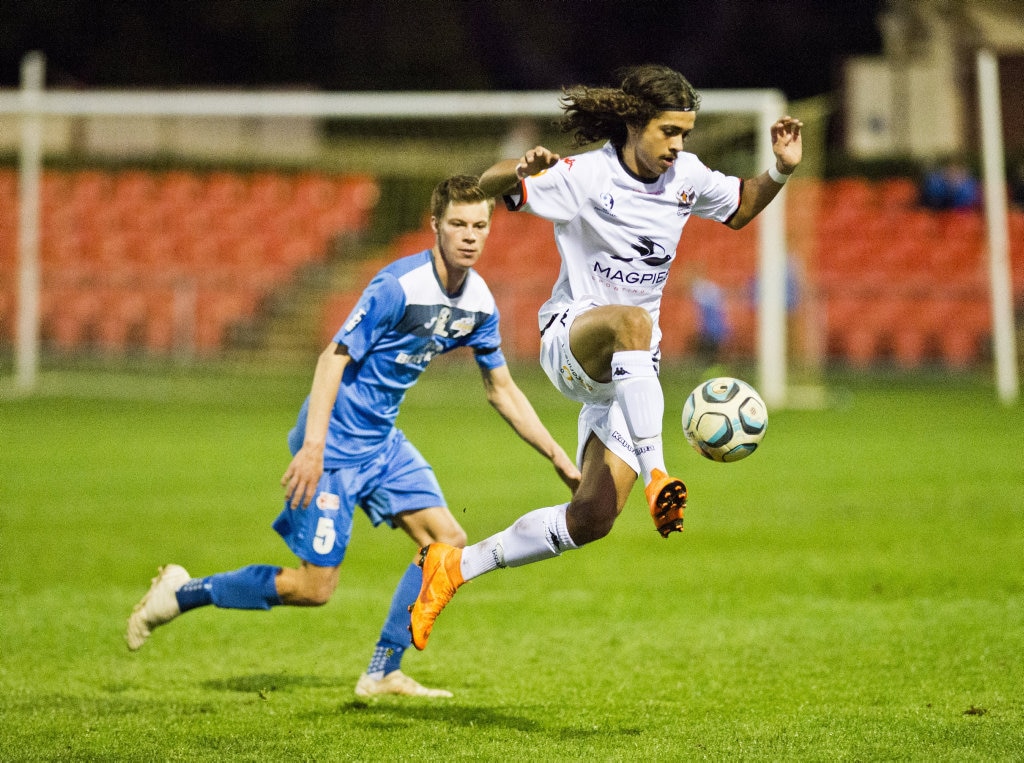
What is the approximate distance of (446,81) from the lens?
33.8 metres

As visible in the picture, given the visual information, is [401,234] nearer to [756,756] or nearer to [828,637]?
[828,637]

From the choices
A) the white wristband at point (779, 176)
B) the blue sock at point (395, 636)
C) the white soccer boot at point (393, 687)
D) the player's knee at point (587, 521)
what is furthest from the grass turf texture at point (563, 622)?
the white wristband at point (779, 176)

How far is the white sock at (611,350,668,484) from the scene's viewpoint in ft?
17.7

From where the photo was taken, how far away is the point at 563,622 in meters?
8.24

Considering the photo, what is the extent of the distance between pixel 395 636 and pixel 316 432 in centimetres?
132

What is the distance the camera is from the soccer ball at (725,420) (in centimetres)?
552

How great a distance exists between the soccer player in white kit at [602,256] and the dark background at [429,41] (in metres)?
26.4

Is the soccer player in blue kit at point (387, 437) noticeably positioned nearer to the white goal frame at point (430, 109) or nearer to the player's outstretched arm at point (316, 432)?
the player's outstretched arm at point (316, 432)

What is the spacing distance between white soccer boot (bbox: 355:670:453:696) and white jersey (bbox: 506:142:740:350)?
1890 millimetres

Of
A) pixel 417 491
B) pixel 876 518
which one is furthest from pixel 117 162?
pixel 417 491

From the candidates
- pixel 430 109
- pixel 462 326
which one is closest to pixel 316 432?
pixel 462 326

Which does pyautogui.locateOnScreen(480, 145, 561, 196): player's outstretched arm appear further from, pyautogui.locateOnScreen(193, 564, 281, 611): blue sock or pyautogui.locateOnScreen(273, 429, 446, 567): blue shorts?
pyautogui.locateOnScreen(193, 564, 281, 611): blue sock

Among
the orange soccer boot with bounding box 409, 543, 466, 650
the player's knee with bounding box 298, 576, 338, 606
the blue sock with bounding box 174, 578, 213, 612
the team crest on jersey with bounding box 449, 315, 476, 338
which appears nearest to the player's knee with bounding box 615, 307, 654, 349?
the team crest on jersey with bounding box 449, 315, 476, 338

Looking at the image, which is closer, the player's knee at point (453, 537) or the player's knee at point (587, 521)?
the player's knee at point (587, 521)
